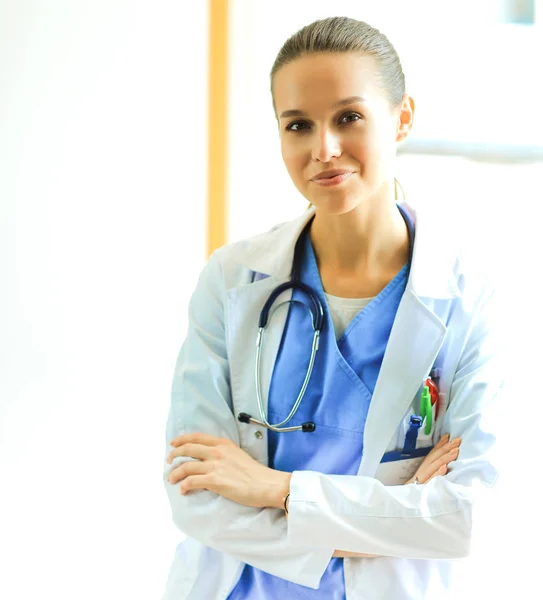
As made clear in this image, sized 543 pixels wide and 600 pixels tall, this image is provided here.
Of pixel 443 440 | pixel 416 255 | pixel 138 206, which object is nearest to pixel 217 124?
pixel 138 206

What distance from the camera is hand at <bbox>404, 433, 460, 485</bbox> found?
1100 mm

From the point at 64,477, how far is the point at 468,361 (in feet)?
3.29

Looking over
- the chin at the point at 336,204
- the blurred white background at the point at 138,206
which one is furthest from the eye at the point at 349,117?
the blurred white background at the point at 138,206

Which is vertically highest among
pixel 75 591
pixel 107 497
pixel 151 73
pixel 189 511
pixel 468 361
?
pixel 151 73

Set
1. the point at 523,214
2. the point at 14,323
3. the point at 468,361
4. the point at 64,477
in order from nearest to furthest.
Answer: the point at 468,361 < the point at 14,323 < the point at 64,477 < the point at 523,214

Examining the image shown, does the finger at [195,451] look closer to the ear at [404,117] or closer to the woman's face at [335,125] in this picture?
the woman's face at [335,125]

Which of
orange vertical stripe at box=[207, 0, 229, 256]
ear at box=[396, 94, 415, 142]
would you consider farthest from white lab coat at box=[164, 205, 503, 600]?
orange vertical stripe at box=[207, 0, 229, 256]

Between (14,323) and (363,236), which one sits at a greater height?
(363,236)

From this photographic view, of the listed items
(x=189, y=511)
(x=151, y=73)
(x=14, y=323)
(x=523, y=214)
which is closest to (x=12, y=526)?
(x=14, y=323)

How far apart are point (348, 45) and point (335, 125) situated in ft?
0.41

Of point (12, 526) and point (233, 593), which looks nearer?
point (233, 593)

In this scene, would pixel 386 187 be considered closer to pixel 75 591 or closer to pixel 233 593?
pixel 233 593

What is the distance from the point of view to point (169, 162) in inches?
75.6

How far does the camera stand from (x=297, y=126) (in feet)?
3.82
